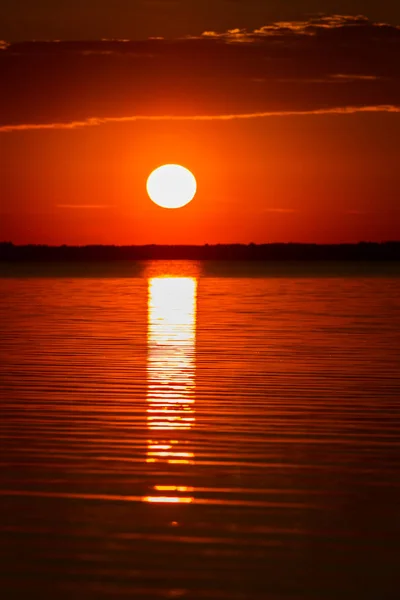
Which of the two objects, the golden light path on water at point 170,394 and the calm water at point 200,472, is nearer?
the calm water at point 200,472

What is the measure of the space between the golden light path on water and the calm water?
3cm

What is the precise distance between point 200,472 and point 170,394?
172 inches

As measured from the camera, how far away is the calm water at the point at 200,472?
19.0 ft

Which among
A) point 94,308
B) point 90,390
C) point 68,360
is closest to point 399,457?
point 90,390

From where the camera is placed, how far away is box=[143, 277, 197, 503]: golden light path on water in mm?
8766

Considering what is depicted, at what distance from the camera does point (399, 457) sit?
28.6 ft

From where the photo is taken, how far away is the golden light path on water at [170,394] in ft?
28.8

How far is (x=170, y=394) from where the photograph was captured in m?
12.6

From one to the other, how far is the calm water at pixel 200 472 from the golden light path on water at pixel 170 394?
0.03 meters

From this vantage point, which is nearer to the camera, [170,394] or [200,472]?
[200,472]

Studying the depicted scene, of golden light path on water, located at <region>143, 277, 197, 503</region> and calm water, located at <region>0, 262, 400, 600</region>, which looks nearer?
calm water, located at <region>0, 262, 400, 600</region>

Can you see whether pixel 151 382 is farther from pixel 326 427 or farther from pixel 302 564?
pixel 302 564

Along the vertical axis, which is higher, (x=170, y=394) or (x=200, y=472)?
(x=200, y=472)

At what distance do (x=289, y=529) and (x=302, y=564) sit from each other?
670 mm
